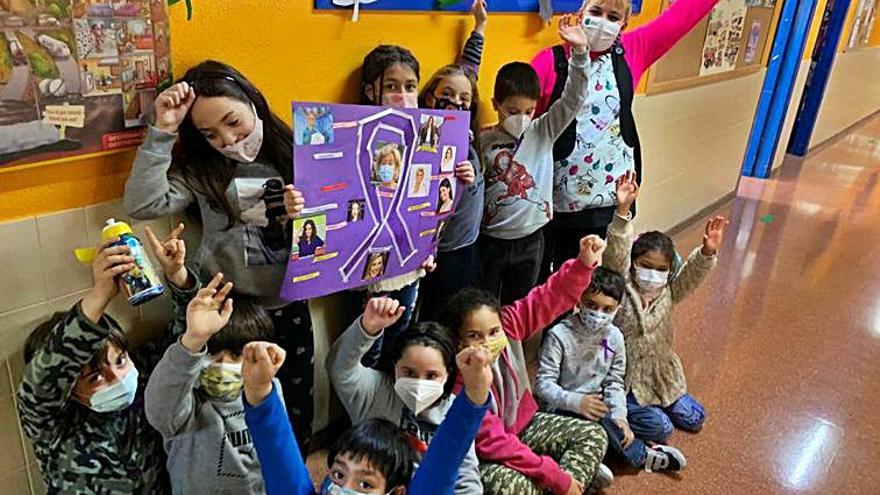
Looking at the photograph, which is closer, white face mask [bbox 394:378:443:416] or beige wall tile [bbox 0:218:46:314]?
beige wall tile [bbox 0:218:46:314]

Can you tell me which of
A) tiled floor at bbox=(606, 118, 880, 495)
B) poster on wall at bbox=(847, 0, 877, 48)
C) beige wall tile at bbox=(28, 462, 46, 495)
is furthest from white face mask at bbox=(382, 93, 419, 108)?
poster on wall at bbox=(847, 0, 877, 48)

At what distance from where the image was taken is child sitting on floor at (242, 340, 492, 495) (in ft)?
4.00

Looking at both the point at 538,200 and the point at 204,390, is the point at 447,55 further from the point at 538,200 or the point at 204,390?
the point at 204,390

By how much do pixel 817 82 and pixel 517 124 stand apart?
5.70 m

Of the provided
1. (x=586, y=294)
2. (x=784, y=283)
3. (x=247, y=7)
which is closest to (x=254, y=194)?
(x=247, y=7)

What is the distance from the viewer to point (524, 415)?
2064 mm

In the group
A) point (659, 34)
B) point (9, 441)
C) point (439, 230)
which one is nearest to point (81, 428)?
point (9, 441)

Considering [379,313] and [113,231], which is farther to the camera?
[379,313]

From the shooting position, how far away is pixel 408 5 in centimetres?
200

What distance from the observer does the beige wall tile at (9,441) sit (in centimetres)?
149

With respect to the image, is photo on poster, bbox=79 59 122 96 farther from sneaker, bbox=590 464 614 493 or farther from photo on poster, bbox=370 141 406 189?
sneaker, bbox=590 464 614 493

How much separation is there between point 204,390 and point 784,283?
11.0 ft

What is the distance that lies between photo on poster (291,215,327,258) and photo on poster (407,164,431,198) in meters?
0.30

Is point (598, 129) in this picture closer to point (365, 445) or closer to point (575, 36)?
point (575, 36)
